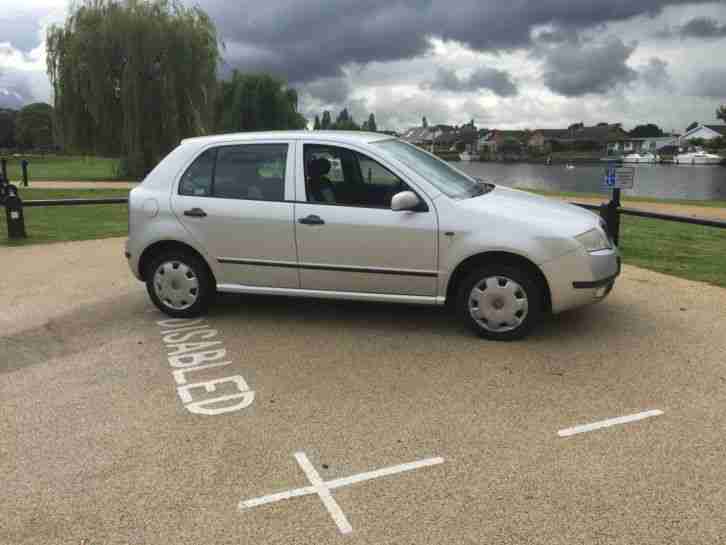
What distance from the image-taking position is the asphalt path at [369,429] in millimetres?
2875

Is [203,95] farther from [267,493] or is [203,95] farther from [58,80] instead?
[267,493]

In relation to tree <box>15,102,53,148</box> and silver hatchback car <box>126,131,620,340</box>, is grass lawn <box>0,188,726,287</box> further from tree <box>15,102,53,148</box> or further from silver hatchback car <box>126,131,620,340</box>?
tree <box>15,102,53,148</box>

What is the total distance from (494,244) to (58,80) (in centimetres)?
2986

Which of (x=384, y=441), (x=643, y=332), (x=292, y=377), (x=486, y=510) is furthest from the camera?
(x=643, y=332)

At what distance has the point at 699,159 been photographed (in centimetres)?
10762

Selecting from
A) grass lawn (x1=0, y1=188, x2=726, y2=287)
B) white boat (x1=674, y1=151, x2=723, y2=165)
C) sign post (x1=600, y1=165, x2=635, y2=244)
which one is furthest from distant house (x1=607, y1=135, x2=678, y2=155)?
sign post (x1=600, y1=165, x2=635, y2=244)

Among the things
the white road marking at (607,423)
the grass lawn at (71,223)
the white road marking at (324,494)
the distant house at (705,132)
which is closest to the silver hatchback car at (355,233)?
the white road marking at (607,423)

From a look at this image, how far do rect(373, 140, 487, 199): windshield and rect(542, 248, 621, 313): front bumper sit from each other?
0.99 meters

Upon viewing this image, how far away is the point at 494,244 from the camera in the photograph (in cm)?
505

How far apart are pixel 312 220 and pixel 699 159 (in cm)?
11822

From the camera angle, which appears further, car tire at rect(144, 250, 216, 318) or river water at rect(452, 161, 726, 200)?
river water at rect(452, 161, 726, 200)

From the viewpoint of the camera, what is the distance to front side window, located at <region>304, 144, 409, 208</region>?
213 inches

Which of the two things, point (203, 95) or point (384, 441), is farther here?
point (203, 95)

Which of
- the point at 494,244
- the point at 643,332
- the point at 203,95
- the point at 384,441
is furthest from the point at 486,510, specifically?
the point at 203,95
